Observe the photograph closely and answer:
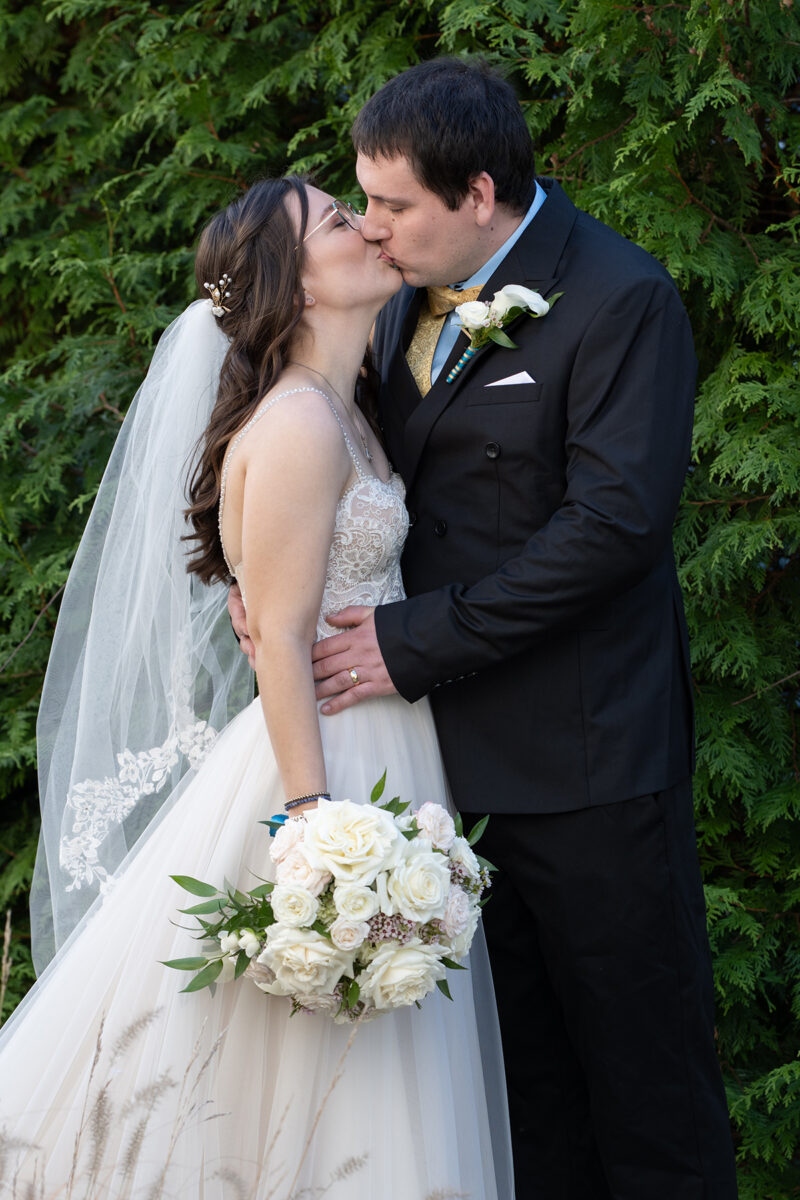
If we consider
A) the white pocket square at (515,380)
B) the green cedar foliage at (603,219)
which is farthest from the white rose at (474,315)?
the green cedar foliage at (603,219)

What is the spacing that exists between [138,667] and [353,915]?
1104 mm

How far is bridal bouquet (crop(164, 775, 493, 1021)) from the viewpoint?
207 centimetres

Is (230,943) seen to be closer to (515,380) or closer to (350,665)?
(350,665)

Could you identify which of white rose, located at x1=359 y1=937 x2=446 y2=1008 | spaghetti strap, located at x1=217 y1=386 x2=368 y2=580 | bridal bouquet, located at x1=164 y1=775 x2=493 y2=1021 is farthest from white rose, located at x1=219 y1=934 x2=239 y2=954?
spaghetti strap, located at x1=217 y1=386 x2=368 y2=580

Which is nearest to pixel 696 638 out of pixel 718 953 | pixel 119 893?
pixel 718 953

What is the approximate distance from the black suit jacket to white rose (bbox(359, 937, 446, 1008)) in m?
0.61

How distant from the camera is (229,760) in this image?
2.66m

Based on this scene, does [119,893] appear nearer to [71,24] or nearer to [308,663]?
[308,663]

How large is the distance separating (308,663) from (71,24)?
11.7ft

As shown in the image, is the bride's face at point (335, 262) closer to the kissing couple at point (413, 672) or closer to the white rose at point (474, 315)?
the kissing couple at point (413, 672)

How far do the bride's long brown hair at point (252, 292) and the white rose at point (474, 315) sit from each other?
36cm

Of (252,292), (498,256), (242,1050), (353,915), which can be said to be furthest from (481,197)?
(242,1050)

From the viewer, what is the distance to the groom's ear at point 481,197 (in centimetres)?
268

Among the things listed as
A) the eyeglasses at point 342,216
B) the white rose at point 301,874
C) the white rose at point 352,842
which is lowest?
the white rose at point 301,874
